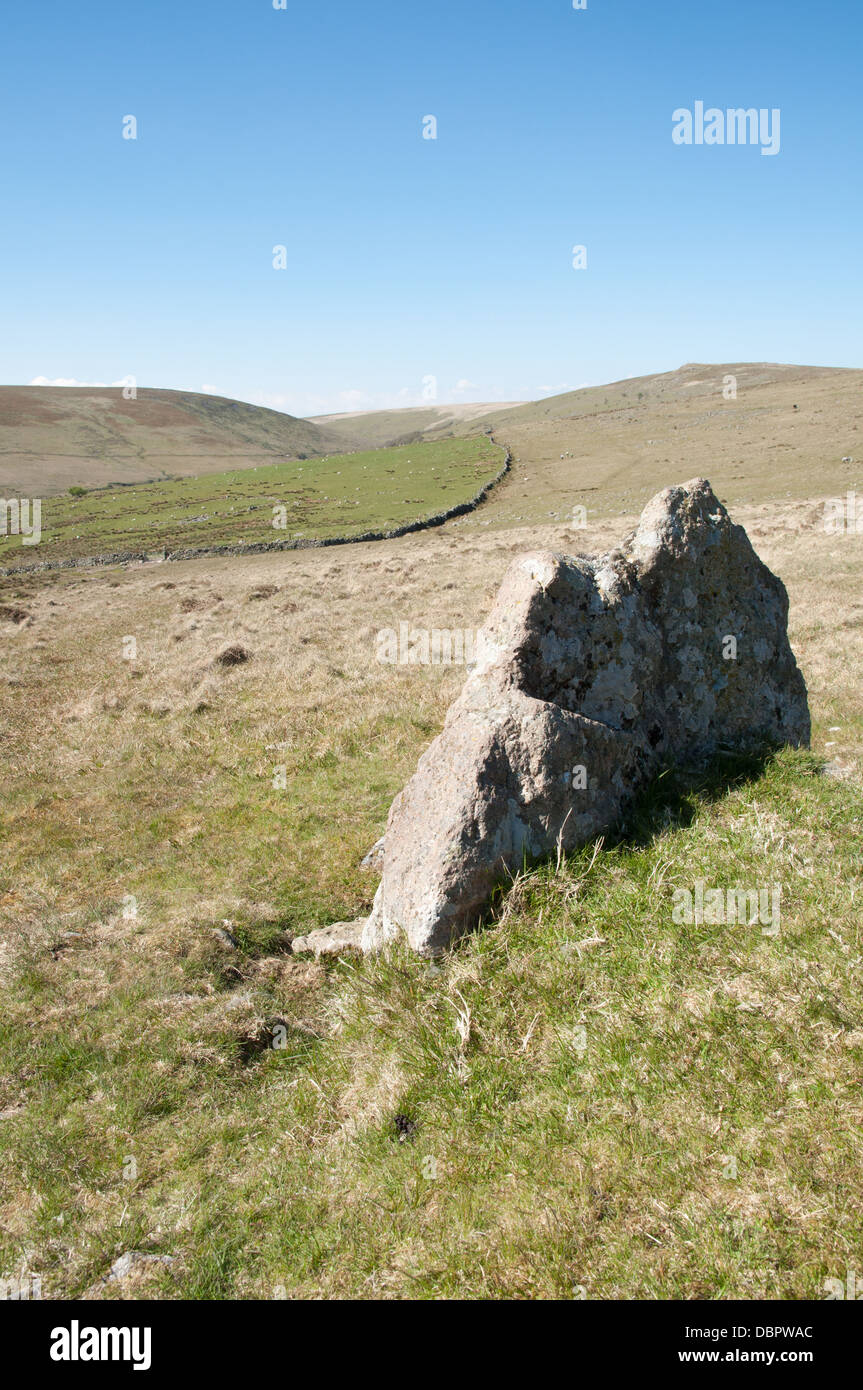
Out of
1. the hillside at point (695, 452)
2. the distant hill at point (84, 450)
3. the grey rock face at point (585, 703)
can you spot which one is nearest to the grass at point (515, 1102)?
the grey rock face at point (585, 703)

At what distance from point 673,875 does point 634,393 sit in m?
192

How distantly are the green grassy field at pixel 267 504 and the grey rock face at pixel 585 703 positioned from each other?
47338 millimetres

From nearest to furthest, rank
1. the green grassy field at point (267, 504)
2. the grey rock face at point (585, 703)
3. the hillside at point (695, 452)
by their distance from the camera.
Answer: the grey rock face at point (585, 703), the hillside at point (695, 452), the green grassy field at point (267, 504)

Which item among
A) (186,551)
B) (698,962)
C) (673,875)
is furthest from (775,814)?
(186,551)

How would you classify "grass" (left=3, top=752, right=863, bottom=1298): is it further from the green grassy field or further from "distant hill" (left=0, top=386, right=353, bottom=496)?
"distant hill" (left=0, top=386, right=353, bottom=496)

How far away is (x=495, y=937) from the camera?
19.2 ft

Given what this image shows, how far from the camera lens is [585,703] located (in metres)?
7.65

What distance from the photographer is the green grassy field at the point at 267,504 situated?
196ft

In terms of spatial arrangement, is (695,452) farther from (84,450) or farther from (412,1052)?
(84,450)

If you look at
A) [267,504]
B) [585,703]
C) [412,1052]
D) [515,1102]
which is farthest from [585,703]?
[267,504]

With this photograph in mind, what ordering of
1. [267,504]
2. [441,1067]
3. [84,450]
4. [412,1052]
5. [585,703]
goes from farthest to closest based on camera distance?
[84,450] < [267,504] < [585,703] < [412,1052] < [441,1067]

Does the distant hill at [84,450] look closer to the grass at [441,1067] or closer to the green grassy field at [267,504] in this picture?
the green grassy field at [267,504]

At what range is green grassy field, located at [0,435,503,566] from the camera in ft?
196
